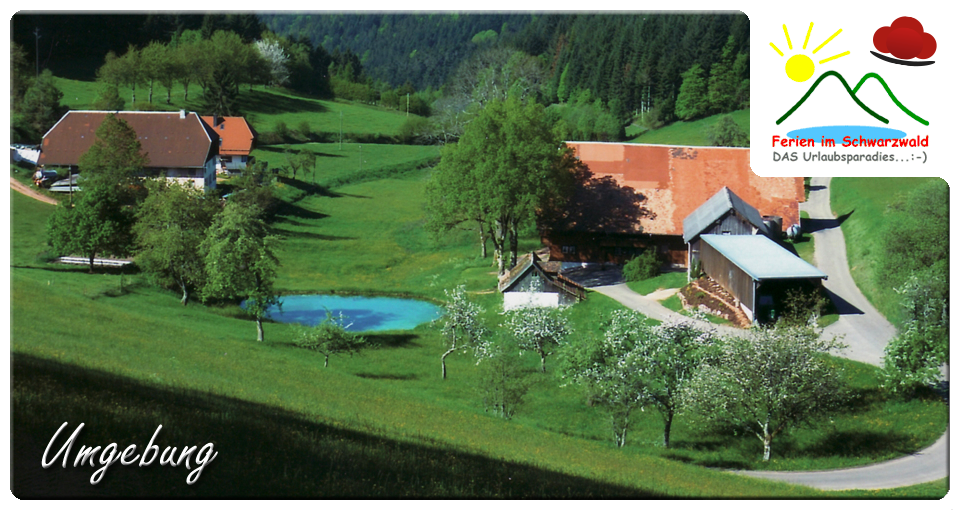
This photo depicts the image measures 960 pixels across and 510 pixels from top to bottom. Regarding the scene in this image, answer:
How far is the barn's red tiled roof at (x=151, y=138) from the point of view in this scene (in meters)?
47.5

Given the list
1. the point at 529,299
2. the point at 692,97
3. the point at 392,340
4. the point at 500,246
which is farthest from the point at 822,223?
the point at 392,340

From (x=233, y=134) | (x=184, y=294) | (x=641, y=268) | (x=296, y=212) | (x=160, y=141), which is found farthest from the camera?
(x=233, y=134)

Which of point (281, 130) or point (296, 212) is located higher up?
point (281, 130)

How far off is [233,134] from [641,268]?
42.8m

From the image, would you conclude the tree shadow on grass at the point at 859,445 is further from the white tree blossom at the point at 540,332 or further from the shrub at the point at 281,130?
the shrub at the point at 281,130

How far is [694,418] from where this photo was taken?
85.7 ft

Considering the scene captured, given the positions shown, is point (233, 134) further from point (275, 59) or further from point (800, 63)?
point (800, 63)

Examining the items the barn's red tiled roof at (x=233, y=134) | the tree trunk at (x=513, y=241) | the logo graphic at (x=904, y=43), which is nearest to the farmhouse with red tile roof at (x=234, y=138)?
the barn's red tiled roof at (x=233, y=134)

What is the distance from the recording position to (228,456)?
578 inches

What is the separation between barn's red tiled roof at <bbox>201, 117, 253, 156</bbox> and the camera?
68.2 metres

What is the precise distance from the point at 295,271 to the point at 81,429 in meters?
33.5

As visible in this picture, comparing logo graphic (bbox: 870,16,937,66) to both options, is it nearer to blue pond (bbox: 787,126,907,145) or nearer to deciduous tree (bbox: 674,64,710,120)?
blue pond (bbox: 787,126,907,145)

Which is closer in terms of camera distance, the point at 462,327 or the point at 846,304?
the point at 462,327

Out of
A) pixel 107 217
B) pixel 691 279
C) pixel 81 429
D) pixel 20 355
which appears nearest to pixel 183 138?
pixel 107 217
